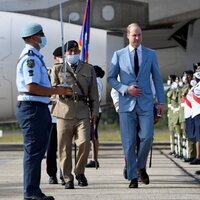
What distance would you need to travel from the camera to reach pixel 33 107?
852 cm

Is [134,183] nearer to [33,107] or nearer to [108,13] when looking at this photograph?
[33,107]

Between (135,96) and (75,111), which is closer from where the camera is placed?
(135,96)

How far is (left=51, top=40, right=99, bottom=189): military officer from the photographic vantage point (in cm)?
1036

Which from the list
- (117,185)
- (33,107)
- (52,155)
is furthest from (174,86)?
(33,107)

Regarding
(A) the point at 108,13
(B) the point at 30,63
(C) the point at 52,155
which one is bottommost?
(C) the point at 52,155

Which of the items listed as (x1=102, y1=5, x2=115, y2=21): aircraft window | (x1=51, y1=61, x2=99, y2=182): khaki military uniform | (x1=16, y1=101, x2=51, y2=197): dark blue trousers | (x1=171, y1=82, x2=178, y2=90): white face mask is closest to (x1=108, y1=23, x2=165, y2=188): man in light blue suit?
(x1=51, y1=61, x2=99, y2=182): khaki military uniform

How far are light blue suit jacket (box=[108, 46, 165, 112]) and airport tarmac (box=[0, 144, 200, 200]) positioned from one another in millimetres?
1002

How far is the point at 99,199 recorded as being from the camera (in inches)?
354

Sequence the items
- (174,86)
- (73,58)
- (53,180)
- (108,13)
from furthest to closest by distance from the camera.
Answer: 1. (108,13)
2. (174,86)
3. (53,180)
4. (73,58)

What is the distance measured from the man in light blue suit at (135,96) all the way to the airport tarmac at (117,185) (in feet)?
1.16

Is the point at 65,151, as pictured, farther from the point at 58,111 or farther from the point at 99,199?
the point at 99,199

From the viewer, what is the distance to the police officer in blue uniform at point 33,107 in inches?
333

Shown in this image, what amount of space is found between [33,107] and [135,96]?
1.93 m

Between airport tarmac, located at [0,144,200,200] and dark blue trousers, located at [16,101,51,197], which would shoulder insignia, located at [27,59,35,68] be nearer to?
dark blue trousers, located at [16,101,51,197]
